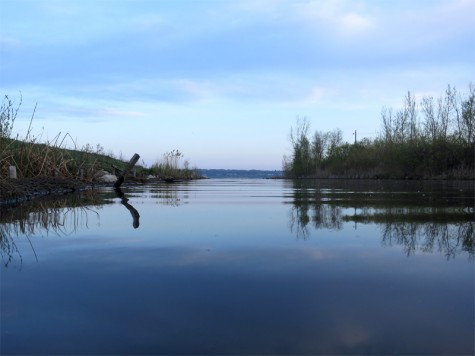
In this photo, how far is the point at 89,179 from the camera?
15.0 metres

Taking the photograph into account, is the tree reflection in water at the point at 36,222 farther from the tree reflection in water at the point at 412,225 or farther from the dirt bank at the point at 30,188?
the tree reflection in water at the point at 412,225

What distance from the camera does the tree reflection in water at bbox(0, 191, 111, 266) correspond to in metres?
3.69

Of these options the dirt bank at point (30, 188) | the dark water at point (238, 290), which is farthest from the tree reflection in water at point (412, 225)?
the dirt bank at point (30, 188)

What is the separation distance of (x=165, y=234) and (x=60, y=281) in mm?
1837

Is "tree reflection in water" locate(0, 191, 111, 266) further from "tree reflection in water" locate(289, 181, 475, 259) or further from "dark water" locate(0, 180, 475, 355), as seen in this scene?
"tree reflection in water" locate(289, 181, 475, 259)

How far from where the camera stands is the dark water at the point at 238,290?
170cm

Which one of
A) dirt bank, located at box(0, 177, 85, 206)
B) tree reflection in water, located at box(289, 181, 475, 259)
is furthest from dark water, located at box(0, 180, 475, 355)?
dirt bank, located at box(0, 177, 85, 206)

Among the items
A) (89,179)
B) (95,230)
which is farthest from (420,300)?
(89,179)

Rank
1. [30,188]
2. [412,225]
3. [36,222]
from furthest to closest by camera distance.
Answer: [30,188], [36,222], [412,225]

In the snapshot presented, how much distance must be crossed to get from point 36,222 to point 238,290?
3.56 metres

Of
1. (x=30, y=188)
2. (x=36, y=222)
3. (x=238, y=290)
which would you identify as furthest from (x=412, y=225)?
(x=30, y=188)

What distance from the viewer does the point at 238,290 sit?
2340 millimetres

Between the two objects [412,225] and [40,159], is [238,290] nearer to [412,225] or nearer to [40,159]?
[412,225]

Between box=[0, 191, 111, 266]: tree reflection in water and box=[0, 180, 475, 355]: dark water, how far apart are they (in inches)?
1.6
